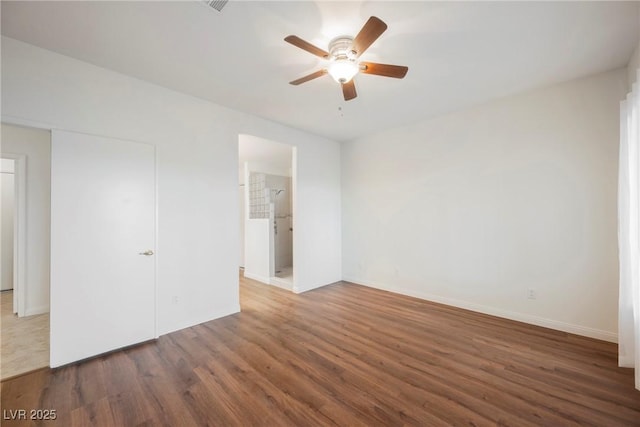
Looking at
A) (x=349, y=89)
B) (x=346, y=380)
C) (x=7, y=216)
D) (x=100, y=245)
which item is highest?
(x=349, y=89)

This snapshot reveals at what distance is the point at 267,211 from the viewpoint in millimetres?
5387

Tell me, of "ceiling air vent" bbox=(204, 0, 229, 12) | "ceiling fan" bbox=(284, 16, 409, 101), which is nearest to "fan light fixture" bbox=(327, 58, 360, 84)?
"ceiling fan" bbox=(284, 16, 409, 101)

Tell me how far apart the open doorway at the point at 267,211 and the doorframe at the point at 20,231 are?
2988mm

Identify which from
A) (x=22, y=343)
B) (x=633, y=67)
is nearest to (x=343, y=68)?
(x=633, y=67)

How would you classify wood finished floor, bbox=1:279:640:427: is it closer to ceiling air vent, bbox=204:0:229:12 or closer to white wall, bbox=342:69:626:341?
white wall, bbox=342:69:626:341

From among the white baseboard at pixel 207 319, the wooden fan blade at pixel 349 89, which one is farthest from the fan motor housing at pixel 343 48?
the white baseboard at pixel 207 319

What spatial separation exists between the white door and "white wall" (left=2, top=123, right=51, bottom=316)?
183cm

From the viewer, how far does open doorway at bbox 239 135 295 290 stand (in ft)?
16.6

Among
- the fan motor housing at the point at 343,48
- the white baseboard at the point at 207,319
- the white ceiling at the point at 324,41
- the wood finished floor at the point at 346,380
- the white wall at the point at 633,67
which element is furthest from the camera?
the white baseboard at the point at 207,319

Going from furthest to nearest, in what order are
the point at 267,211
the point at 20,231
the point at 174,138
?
the point at 267,211, the point at 20,231, the point at 174,138

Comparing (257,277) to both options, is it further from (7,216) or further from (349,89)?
(7,216)

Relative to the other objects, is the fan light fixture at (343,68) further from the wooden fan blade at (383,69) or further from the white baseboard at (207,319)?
the white baseboard at (207,319)

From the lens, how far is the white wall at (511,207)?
2811mm

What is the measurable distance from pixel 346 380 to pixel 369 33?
2.71m
